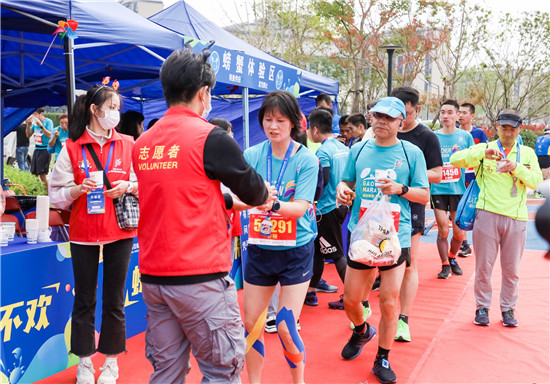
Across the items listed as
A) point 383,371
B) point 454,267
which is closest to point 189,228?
point 383,371

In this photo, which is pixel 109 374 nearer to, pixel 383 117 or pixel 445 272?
pixel 383 117

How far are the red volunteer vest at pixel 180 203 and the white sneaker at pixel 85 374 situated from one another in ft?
5.60

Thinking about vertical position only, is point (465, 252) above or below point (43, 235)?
below

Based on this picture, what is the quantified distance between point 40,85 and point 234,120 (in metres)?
4.13

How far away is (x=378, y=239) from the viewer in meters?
3.20

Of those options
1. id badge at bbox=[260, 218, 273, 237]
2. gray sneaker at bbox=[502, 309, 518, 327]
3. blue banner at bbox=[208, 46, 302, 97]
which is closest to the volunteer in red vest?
id badge at bbox=[260, 218, 273, 237]

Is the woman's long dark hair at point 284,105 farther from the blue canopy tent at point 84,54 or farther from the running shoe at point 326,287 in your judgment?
the running shoe at point 326,287

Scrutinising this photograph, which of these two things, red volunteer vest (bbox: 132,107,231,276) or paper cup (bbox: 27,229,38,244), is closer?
red volunteer vest (bbox: 132,107,231,276)

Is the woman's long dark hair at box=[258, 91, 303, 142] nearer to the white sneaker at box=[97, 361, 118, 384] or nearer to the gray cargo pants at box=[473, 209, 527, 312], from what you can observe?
the white sneaker at box=[97, 361, 118, 384]

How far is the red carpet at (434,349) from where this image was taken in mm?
3543

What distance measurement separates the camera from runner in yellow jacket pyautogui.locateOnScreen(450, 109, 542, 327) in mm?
4434

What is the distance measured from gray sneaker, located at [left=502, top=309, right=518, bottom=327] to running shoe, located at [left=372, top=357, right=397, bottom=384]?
161cm

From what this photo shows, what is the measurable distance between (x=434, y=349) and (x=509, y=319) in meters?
0.95

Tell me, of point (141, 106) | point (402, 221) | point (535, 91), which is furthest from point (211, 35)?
point (535, 91)
